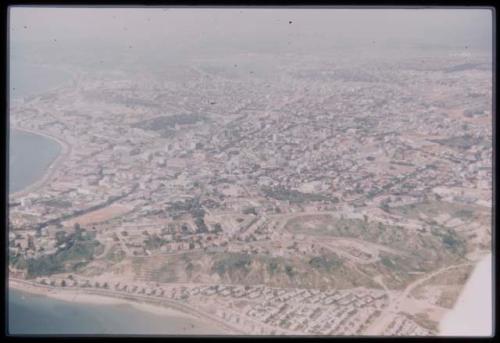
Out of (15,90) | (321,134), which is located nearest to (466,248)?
(321,134)

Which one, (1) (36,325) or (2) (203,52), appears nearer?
(1) (36,325)

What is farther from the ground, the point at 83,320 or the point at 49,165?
the point at 49,165

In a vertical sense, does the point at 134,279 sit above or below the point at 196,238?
below

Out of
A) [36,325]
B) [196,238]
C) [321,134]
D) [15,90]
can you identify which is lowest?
[36,325]

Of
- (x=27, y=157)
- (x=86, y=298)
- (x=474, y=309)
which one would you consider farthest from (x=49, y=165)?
(x=474, y=309)

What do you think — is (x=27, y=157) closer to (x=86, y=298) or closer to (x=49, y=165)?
(x=49, y=165)

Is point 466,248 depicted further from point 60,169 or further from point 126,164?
point 60,169

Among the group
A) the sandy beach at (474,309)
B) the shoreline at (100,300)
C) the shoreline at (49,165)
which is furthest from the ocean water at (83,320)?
the sandy beach at (474,309)
